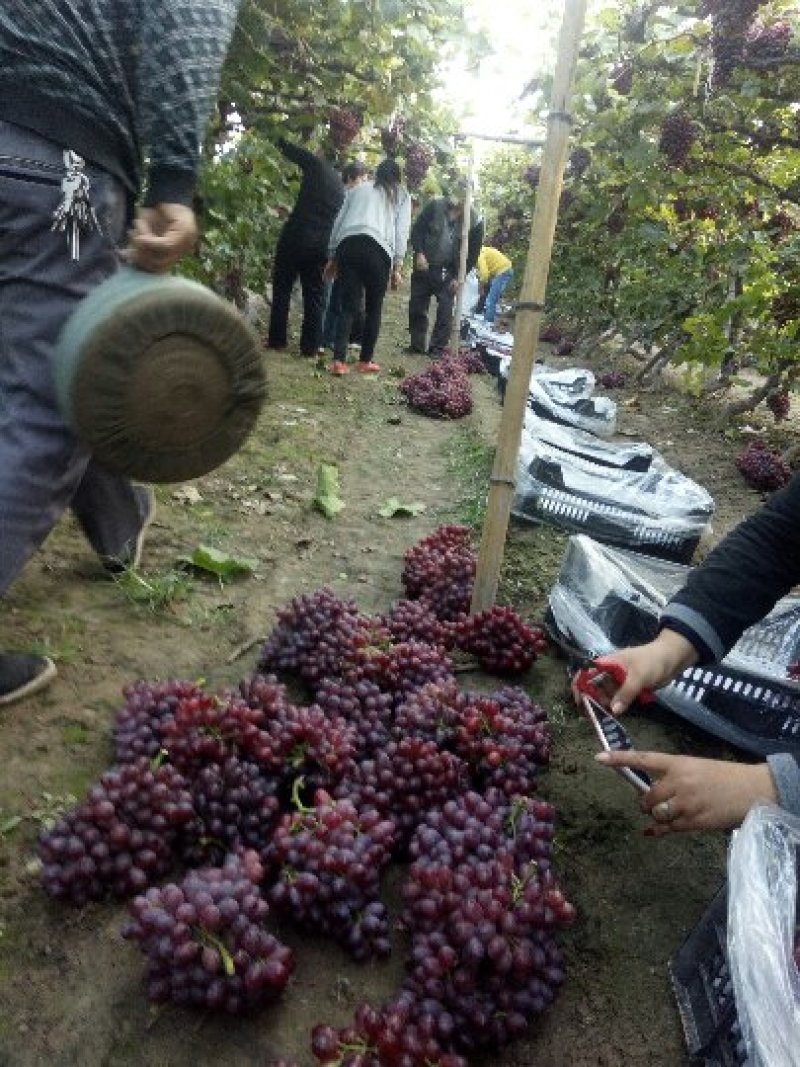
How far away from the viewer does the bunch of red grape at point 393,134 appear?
6.55 m

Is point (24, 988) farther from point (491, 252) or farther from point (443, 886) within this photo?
point (491, 252)

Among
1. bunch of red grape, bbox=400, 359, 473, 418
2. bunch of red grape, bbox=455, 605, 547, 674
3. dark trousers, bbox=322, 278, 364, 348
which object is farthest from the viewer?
dark trousers, bbox=322, 278, 364, 348

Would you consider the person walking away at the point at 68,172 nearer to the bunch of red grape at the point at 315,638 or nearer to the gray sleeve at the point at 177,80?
the gray sleeve at the point at 177,80

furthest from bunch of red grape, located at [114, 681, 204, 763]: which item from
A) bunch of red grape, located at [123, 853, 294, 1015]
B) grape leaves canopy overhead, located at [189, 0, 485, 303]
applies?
grape leaves canopy overhead, located at [189, 0, 485, 303]

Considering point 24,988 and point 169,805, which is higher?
point 169,805

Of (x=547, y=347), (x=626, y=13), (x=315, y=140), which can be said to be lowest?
(x=547, y=347)

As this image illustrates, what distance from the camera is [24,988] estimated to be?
1.45m

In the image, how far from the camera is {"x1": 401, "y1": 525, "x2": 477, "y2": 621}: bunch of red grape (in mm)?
3002

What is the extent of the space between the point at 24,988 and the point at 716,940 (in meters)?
1.30

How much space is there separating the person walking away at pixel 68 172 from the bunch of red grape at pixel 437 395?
15.4ft

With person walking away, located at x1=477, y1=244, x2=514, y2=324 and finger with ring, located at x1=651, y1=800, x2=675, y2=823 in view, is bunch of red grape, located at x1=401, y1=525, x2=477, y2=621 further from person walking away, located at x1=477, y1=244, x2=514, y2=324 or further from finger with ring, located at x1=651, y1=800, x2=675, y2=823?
person walking away, located at x1=477, y1=244, x2=514, y2=324

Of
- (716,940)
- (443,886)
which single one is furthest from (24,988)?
(716,940)

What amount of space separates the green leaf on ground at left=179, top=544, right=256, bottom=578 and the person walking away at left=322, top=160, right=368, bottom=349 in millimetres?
5020

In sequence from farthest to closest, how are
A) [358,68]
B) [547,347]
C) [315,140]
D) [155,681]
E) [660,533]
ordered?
[547,347] → [315,140] → [358,68] → [660,533] → [155,681]
